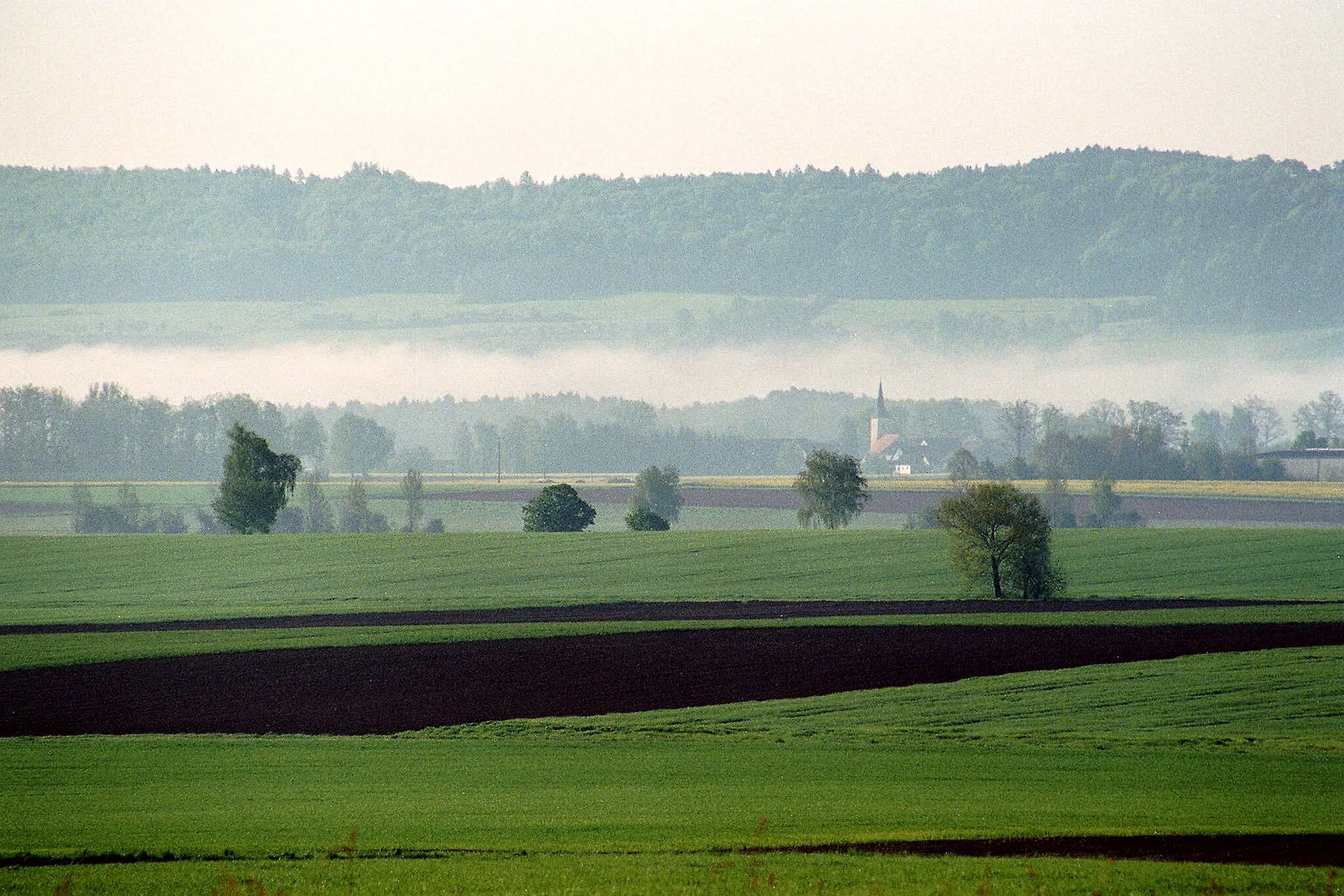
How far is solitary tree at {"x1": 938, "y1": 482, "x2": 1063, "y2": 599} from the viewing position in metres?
66.9

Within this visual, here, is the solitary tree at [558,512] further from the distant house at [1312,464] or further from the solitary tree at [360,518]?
the distant house at [1312,464]

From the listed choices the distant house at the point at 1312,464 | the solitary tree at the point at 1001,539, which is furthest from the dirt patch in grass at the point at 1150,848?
the distant house at the point at 1312,464

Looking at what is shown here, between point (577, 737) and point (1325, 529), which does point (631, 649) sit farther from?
point (1325, 529)

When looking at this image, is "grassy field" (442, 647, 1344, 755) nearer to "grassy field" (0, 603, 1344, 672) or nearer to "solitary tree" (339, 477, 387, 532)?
"grassy field" (0, 603, 1344, 672)

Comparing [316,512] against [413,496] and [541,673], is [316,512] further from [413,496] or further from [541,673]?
[541,673]

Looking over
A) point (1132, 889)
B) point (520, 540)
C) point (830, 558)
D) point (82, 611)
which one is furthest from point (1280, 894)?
point (520, 540)

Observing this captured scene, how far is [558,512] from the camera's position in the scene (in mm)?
112938

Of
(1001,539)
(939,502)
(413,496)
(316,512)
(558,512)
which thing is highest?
(413,496)

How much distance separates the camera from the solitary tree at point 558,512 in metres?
113

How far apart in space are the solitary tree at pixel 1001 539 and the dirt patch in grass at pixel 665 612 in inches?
59.4

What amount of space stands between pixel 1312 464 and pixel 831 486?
85.0 meters

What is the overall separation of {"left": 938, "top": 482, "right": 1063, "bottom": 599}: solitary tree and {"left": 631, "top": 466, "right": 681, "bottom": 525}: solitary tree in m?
72.9

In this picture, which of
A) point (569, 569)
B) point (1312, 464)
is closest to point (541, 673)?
point (569, 569)

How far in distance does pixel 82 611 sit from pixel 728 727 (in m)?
41.6
